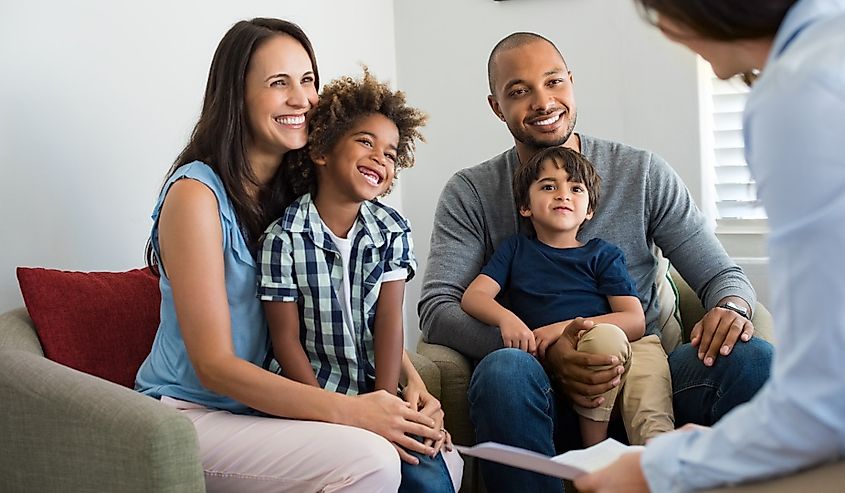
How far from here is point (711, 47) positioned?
3.27 ft

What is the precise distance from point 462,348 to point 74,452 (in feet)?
3.04

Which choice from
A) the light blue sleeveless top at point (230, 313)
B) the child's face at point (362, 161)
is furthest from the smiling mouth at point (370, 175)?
the light blue sleeveless top at point (230, 313)

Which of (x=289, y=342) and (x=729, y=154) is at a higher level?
(x=729, y=154)

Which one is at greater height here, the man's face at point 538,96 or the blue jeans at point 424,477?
the man's face at point 538,96

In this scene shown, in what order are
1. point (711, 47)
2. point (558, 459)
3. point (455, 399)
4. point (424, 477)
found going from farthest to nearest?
point (455, 399), point (424, 477), point (558, 459), point (711, 47)

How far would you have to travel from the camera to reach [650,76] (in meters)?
3.26

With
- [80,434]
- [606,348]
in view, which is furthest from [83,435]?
[606,348]

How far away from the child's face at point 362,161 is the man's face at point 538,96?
0.58 m

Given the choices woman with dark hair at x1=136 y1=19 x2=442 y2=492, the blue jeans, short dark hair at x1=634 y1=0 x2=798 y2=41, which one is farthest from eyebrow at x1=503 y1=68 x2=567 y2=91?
short dark hair at x1=634 y1=0 x2=798 y2=41

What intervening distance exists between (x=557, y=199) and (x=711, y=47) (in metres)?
1.35

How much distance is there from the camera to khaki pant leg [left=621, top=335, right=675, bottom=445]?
2096 mm

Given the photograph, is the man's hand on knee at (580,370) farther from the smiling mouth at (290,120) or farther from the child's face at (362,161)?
the smiling mouth at (290,120)

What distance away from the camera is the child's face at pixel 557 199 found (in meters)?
2.34

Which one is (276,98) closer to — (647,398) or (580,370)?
(580,370)
